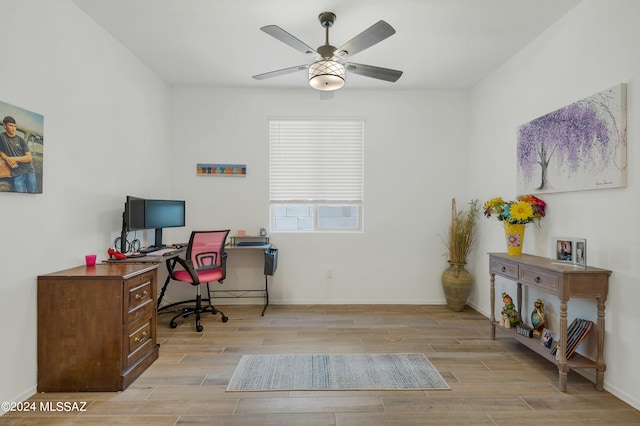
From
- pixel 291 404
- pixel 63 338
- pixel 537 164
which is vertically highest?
pixel 537 164

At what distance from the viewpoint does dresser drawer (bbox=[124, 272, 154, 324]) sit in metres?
2.39

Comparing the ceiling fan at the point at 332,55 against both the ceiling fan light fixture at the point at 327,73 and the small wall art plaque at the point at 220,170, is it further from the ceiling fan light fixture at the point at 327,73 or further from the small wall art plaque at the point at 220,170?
the small wall art plaque at the point at 220,170

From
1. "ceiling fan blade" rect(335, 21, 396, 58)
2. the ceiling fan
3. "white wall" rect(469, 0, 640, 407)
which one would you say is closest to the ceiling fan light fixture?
the ceiling fan

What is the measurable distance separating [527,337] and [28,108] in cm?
428

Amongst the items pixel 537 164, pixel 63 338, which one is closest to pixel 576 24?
pixel 537 164

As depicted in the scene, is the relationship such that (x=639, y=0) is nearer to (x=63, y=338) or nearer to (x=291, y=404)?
(x=291, y=404)

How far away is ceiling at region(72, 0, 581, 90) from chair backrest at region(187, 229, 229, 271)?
1.98 m

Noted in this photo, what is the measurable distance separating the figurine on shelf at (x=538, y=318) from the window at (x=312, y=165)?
2.30 m

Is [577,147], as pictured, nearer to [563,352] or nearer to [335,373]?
[563,352]

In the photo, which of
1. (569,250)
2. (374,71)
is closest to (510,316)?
(569,250)

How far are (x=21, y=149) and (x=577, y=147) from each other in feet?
13.5

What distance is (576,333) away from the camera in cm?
242

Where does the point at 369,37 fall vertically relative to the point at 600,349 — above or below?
above

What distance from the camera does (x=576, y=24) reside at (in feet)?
8.72
